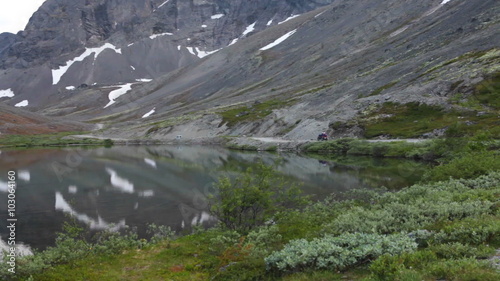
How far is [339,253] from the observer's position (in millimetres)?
10445

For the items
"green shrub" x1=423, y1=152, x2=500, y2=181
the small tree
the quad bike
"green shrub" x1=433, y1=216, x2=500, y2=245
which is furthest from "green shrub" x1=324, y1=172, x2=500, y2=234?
the quad bike

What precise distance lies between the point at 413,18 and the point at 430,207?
176 m

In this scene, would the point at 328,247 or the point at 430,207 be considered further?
the point at 430,207

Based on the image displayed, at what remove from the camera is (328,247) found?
1062 centimetres

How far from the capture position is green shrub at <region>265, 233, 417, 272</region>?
10.1 meters

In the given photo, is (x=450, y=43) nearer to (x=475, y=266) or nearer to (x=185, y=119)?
(x=185, y=119)

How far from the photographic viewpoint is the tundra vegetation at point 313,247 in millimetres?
9312

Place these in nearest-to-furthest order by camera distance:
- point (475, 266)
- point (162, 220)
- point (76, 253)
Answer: point (475, 266) → point (76, 253) → point (162, 220)

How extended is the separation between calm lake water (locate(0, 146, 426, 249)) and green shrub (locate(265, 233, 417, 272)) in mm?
14826

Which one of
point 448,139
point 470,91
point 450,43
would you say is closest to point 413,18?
point 450,43

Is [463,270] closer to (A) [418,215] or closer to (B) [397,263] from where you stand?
(B) [397,263]

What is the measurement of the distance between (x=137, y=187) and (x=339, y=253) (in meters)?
33.7

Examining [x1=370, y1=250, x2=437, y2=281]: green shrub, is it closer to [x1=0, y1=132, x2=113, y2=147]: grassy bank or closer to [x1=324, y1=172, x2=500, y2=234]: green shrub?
[x1=324, y1=172, x2=500, y2=234]: green shrub

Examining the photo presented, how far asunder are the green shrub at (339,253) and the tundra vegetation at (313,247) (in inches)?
1.1
